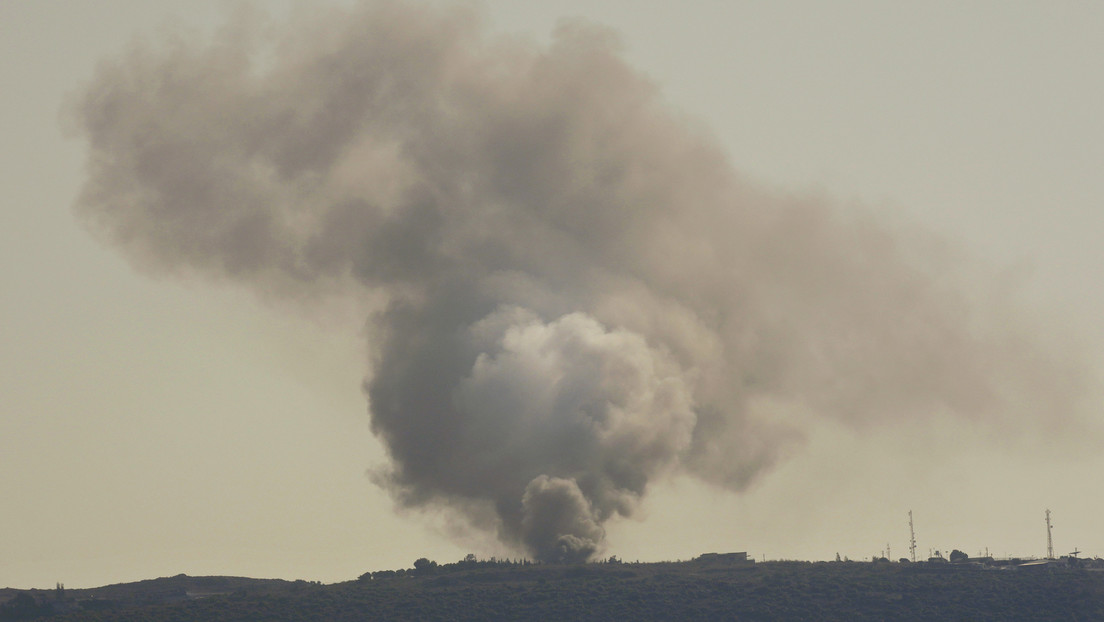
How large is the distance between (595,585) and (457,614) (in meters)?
18.1

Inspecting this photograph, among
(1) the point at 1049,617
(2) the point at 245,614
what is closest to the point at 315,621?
(2) the point at 245,614

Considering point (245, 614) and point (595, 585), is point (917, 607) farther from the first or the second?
point (245, 614)

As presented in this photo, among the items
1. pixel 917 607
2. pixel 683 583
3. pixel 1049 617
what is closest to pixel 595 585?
pixel 683 583

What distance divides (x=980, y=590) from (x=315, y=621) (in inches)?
2722

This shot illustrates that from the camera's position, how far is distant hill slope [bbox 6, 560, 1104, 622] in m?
183

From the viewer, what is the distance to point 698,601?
188625mm

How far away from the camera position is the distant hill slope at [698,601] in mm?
182750

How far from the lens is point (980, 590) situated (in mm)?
189500

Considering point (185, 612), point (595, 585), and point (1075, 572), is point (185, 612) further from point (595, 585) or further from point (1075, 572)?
point (1075, 572)

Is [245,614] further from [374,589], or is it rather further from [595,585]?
[595,585]

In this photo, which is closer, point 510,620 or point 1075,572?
point 510,620

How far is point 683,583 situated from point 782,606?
15.1 m

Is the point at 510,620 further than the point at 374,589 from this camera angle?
No

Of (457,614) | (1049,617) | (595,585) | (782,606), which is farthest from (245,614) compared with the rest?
(1049,617)
